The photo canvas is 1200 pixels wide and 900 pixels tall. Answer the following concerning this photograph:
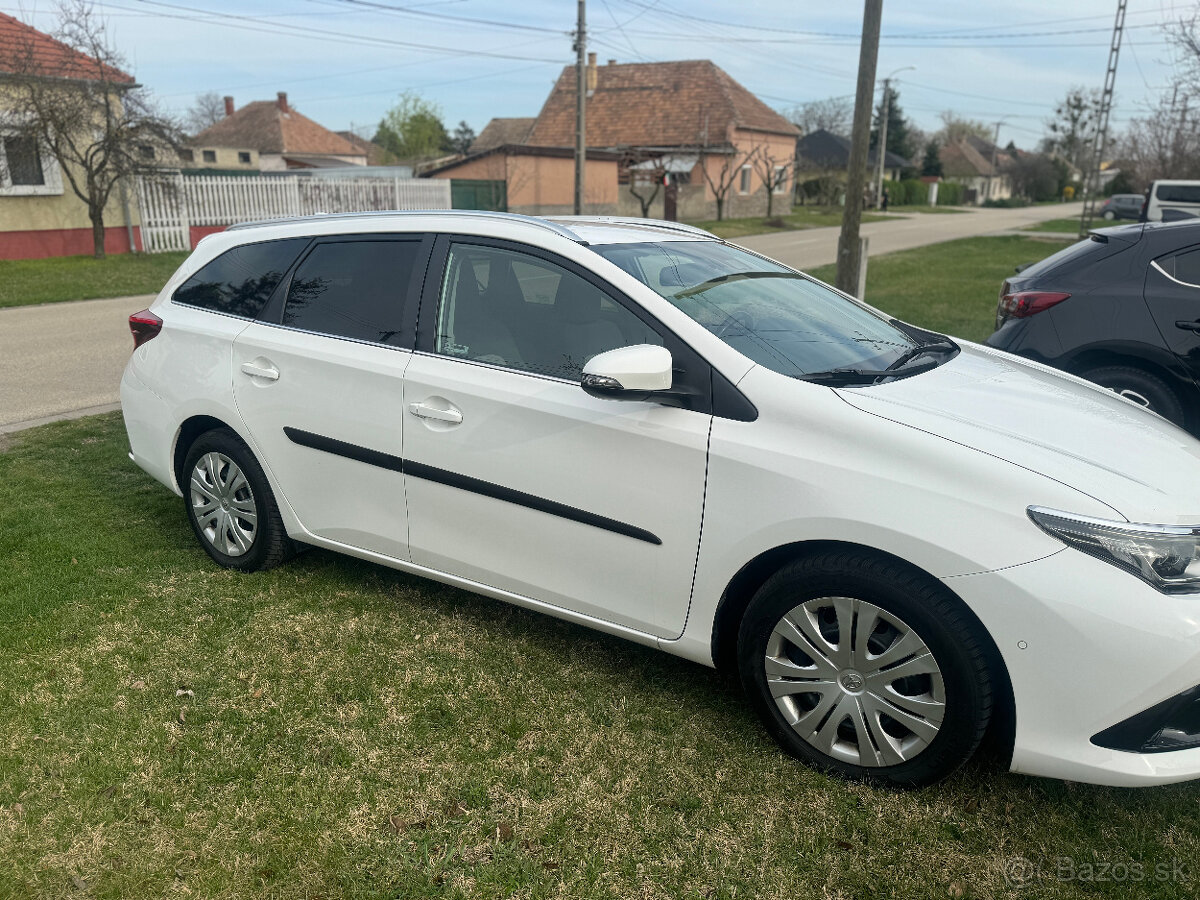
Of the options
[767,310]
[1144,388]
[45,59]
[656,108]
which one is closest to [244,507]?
[767,310]

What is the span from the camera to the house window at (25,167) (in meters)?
18.1

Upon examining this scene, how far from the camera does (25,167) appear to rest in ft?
63.2

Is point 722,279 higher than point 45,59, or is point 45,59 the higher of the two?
point 45,59

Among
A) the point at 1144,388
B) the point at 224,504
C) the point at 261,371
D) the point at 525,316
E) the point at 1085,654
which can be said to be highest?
the point at 525,316

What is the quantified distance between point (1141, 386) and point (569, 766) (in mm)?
4568

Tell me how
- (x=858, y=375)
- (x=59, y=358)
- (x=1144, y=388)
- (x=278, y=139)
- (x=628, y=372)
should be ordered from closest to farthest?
(x=628, y=372) < (x=858, y=375) < (x=1144, y=388) < (x=59, y=358) < (x=278, y=139)

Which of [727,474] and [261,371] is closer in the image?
[727,474]

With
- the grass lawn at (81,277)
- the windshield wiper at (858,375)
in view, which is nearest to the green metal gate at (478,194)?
the grass lawn at (81,277)

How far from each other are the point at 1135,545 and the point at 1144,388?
12.3ft

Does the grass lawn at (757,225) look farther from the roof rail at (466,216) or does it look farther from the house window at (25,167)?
the roof rail at (466,216)

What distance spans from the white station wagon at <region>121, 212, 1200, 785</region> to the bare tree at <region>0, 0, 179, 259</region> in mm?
16899

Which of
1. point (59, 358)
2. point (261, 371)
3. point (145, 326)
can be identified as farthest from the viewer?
point (59, 358)

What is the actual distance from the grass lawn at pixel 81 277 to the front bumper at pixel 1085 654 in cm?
1388

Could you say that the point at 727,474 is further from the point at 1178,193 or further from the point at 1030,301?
the point at 1178,193
